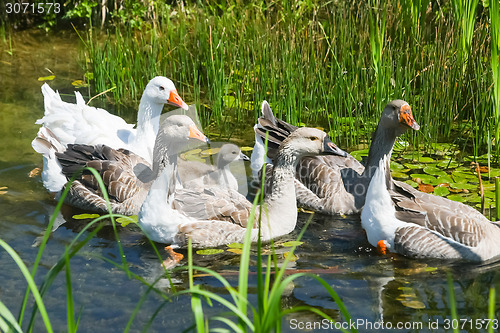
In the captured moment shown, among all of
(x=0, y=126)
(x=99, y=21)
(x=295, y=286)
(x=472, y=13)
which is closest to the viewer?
(x=295, y=286)

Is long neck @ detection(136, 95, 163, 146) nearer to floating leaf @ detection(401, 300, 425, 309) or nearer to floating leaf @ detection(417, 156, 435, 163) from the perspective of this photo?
floating leaf @ detection(417, 156, 435, 163)

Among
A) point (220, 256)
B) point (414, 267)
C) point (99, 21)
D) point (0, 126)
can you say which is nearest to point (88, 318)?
point (220, 256)

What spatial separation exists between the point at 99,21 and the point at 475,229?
893 cm

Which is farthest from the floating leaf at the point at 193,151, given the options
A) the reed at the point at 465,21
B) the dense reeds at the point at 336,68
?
the reed at the point at 465,21

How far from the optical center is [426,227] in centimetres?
597

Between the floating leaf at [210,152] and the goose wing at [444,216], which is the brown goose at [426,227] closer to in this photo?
the goose wing at [444,216]

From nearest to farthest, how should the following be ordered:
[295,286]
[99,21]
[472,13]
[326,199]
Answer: [295,286], [326,199], [472,13], [99,21]

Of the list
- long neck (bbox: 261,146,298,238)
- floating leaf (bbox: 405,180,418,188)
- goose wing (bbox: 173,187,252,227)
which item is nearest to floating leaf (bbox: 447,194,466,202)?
floating leaf (bbox: 405,180,418,188)

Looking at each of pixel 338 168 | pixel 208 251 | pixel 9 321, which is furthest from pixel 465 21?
pixel 9 321

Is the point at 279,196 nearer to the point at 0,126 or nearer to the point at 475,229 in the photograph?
the point at 475,229

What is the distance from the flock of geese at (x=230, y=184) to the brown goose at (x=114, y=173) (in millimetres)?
11

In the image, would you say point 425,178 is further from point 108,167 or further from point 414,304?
point 108,167

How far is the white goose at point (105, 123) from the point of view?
7559 mm

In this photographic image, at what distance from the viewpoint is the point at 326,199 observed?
7.09 m
